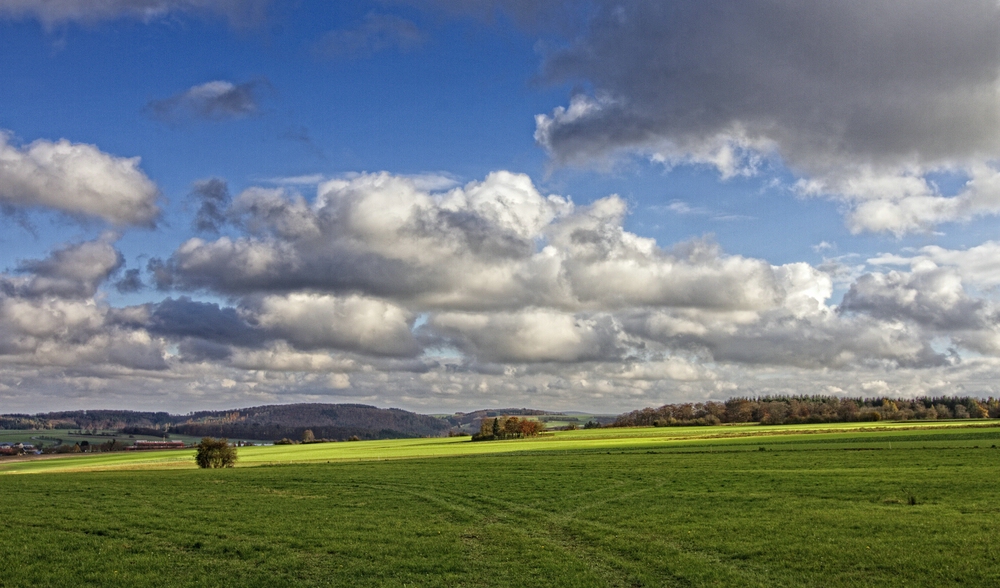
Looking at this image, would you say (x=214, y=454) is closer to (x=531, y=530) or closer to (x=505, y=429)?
(x=531, y=530)

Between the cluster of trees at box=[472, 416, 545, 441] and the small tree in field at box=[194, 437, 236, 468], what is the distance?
270ft

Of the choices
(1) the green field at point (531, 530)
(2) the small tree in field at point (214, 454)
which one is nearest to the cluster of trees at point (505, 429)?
(2) the small tree in field at point (214, 454)

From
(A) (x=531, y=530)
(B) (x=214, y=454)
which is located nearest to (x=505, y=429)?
(B) (x=214, y=454)

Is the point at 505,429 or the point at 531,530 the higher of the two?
the point at 531,530

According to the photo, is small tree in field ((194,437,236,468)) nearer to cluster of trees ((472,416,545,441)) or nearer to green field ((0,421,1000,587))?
green field ((0,421,1000,587))

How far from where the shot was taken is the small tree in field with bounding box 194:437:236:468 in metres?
92.6

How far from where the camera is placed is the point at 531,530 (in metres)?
33.4

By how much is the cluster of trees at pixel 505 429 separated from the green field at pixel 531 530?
109m

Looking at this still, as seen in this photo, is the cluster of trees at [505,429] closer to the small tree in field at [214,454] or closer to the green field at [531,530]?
the small tree in field at [214,454]

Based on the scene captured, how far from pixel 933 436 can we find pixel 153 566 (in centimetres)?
10870

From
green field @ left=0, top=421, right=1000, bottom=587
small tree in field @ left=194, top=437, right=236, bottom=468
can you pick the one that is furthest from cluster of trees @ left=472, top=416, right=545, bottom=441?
green field @ left=0, top=421, right=1000, bottom=587

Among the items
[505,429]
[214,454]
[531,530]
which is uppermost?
[531,530]

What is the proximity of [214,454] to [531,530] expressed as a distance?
7278 cm

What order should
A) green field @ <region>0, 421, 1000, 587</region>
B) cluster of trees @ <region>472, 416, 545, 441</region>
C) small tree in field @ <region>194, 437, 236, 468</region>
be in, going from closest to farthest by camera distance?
green field @ <region>0, 421, 1000, 587</region> → small tree in field @ <region>194, 437, 236, 468</region> → cluster of trees @ <region>472, 416, 545, 441</region>
